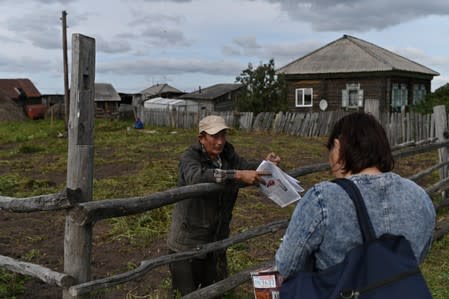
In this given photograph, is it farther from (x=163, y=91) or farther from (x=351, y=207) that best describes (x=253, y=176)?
(x=163, y=91)

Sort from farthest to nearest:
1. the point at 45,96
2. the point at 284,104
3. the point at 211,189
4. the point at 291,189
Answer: the point at 45,96, the point at 284,104, the point at 211,189, the point at 291,189

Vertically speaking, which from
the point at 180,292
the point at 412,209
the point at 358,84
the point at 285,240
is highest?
the point at 358,84

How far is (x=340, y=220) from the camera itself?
178 cm

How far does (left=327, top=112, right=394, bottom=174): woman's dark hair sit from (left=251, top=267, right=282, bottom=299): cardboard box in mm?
609

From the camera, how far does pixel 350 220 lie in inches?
70.2

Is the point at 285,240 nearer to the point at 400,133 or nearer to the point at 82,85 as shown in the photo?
the point at 82,85

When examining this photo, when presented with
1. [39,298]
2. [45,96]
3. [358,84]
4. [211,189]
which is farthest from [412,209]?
[45,96]

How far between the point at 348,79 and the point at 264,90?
174 inches

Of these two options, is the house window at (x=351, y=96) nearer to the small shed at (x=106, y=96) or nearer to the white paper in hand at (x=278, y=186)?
the white paper in hand at (x=278, y=186)

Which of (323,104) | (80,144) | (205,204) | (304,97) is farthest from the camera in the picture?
(304,97)

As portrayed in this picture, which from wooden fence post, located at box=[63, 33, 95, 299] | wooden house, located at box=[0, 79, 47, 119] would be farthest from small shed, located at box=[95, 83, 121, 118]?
wooden fence post, located at box=[63, 33, 95, 299]

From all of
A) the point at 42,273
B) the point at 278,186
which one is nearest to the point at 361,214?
the point at 278,186

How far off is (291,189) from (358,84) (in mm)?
24344

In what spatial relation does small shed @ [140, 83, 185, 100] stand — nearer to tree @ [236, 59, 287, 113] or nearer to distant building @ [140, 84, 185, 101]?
distant building @ [140, 84, 185, 101]
